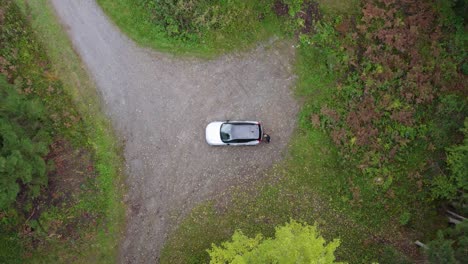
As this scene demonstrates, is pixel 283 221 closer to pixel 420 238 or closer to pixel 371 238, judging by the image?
pixel 371 238

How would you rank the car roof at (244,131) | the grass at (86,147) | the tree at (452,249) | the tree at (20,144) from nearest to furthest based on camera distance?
1. the tree at (452,249)
2. the tree at (20,144)
3. the grass at (86,147)
4. the car roof at (244,131)

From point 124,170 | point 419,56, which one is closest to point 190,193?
point 124,170

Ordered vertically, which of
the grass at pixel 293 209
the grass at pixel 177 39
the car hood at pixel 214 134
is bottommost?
the grass at pixel 293 209

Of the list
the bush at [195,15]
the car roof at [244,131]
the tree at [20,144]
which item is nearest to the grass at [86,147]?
the tree at [20,144]

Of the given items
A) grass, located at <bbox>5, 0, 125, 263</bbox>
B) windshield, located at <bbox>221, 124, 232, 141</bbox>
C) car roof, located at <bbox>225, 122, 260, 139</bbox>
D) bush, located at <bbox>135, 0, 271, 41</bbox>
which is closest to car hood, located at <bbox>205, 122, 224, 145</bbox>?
windshield, located at <bbox>221, 124, 232, 141</bbox>

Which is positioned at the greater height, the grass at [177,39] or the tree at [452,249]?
the grass at [177,39]

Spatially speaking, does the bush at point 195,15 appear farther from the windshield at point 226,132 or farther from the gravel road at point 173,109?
the windshield at point 226,132

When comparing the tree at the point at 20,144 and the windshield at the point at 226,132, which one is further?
the windshield at the point at 226,132
